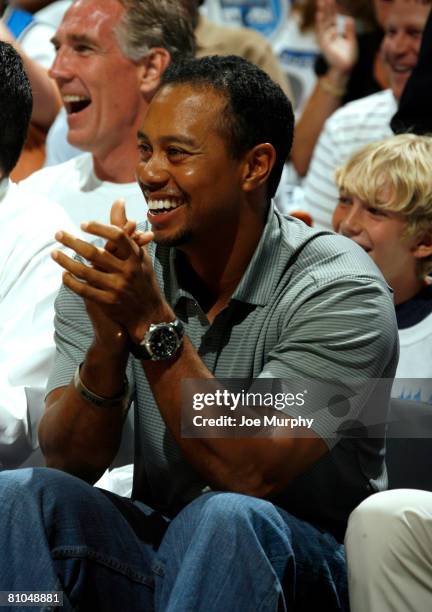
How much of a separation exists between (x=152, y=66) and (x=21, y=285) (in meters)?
1.28

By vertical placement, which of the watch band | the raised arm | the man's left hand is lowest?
the raised arm

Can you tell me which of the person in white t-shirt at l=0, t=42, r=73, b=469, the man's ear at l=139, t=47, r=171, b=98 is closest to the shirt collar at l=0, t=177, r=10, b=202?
the person in white t-shirt at l=0, t=42, r=73, b=469

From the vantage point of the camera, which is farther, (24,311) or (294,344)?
(24,311)

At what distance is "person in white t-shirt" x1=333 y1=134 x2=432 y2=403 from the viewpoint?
10.8 ft

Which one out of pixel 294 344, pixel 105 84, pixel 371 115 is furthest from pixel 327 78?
pixel 294 344

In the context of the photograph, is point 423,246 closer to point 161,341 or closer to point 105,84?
point 105,84

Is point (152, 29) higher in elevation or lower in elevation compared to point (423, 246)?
higher

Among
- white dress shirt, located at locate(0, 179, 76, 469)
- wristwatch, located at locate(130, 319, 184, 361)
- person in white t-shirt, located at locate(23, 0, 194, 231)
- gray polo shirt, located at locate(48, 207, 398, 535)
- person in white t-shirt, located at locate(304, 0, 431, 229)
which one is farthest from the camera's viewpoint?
person in white t-shirt, located at locate(304, 0, 431, 229)

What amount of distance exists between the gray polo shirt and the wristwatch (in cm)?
20

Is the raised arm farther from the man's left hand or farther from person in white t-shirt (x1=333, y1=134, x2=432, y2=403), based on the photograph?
the man's left hand

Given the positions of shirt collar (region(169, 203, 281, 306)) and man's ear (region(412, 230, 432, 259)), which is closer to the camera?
shirt collar (region(169, 203, 281, 306))

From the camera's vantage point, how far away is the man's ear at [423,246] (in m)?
3.32

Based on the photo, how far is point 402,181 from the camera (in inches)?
130

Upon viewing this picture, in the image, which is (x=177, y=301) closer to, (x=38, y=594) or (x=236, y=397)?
(x=236, y=397)
